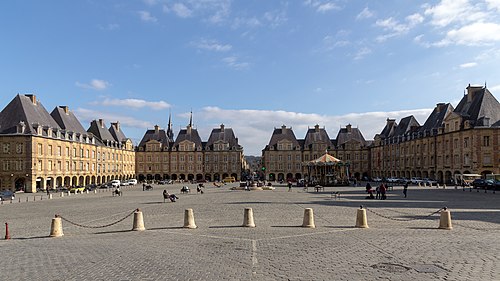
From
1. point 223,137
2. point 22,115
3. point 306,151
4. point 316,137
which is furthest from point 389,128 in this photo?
point 22,115

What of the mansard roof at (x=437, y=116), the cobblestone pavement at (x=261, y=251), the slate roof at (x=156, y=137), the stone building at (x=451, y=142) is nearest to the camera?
the cobblestone pavement at (x=261, y=251)

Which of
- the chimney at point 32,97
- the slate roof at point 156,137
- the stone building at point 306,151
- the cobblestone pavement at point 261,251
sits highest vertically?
the chimney at point 32,97

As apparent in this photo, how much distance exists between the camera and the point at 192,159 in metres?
89.1

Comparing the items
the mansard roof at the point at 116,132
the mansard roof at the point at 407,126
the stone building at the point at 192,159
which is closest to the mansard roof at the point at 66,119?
the mansard roof at the point at 116,132

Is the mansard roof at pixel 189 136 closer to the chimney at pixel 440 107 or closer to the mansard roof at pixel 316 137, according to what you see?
the mansard roof at pixel 316 137

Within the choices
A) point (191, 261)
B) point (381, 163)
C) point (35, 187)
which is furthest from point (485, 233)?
point (381, 163)

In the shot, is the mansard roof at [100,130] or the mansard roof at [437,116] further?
the mansard roof at [100,130]

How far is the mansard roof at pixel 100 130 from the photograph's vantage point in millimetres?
77312

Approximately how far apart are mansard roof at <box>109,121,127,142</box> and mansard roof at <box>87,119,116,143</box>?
4.65 metres

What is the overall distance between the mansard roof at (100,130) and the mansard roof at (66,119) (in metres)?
6.59

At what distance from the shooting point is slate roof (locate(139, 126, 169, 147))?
3602 inches

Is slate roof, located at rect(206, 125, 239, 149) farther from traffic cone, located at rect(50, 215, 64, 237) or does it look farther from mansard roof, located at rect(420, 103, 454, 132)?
traffic cone, located at rect(50, 215, 64, 237)

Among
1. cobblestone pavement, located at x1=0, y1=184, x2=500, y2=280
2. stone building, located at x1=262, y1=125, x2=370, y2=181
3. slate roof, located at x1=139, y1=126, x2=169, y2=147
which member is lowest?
cobblestone pavement, located at x1=0, y1=184, x2=500, y2=280

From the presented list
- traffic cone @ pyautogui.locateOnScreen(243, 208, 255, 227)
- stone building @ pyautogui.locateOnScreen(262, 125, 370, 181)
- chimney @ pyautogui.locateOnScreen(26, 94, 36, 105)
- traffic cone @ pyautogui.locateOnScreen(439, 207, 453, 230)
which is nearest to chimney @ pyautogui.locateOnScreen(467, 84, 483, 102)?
stone building @ pyautogui.locateOnScreen(262, 125, 370, 181)
